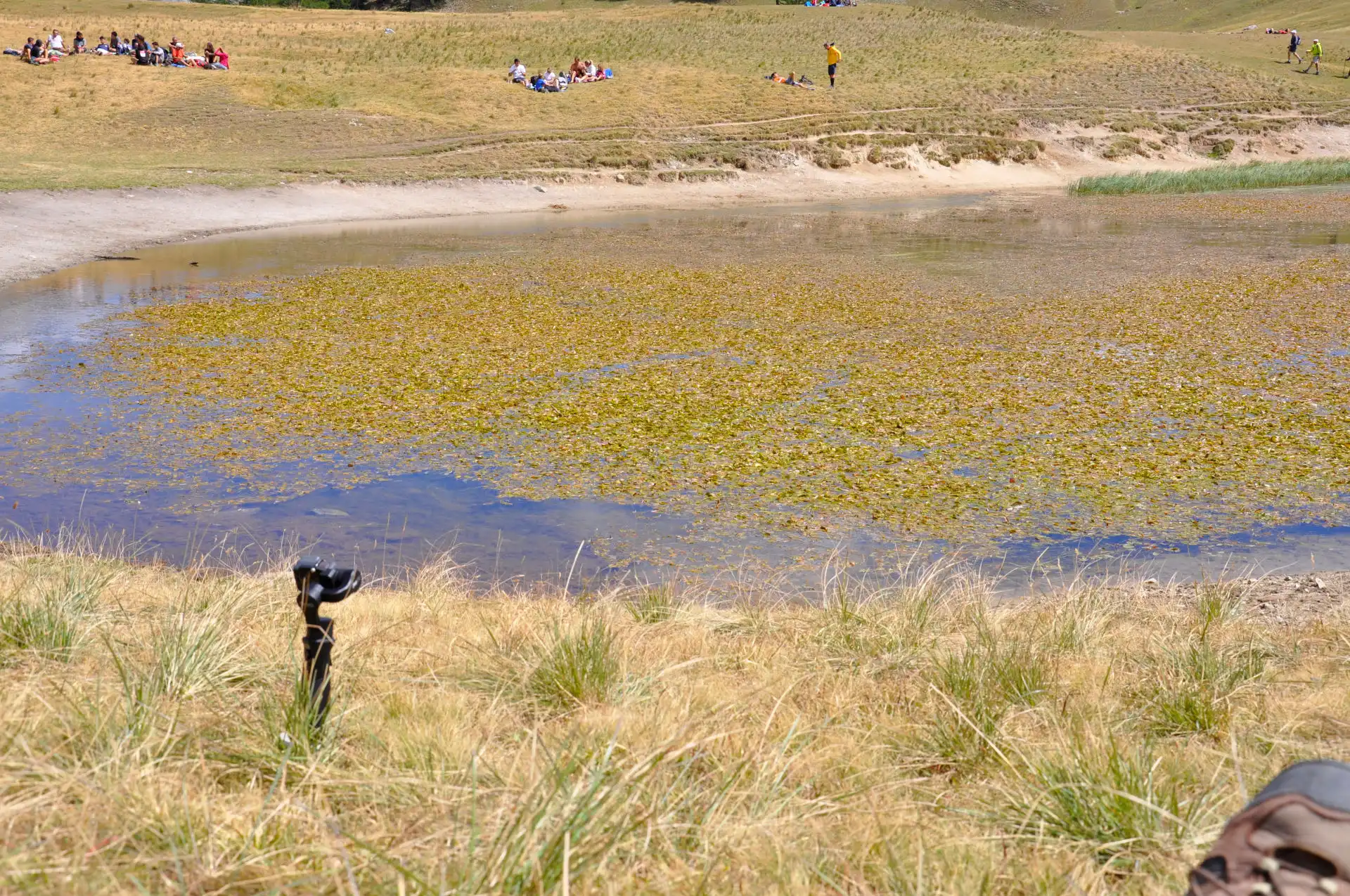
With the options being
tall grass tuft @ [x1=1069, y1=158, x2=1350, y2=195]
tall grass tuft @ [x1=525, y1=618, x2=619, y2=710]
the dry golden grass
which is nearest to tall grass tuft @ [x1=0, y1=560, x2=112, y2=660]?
the dry golden grass

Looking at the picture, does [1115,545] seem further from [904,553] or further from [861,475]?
[861,475]

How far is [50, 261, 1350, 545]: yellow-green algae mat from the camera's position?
8.40 meters

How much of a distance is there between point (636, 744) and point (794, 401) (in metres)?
7.49

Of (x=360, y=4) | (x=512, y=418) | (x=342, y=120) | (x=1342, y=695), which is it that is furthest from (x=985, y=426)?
(x=360, y=4)

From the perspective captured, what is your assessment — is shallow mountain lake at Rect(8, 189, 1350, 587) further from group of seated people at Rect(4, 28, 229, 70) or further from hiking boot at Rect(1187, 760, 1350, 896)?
group of seated people at Rect(4, 28, 229, 70)

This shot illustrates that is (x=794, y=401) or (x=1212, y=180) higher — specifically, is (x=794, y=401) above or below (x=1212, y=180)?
below

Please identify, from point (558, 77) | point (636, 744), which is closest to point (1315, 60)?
point (558, 77)

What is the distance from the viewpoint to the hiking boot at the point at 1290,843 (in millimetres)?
2180

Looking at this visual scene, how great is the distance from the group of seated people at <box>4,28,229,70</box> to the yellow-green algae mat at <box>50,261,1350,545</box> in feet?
97.1

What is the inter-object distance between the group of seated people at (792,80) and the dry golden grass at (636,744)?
146ft

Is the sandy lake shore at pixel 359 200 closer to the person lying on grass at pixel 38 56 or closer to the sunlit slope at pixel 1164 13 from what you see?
the person lying on grass at pixel 38 56

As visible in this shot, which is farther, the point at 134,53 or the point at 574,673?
the point at 134,53

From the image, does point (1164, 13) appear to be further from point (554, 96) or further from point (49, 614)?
point (49, 614)

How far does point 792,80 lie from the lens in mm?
47875
